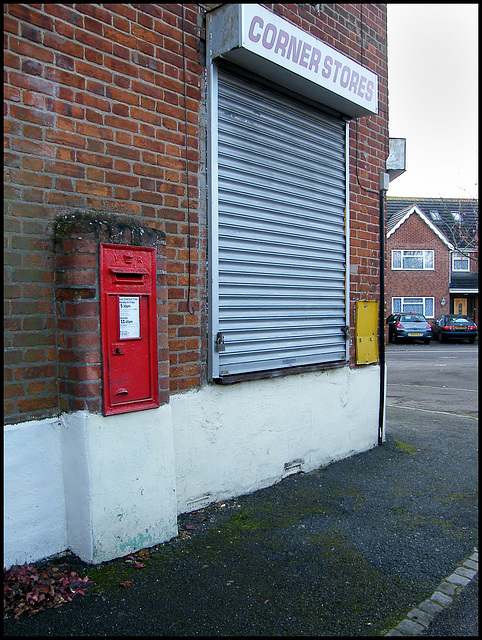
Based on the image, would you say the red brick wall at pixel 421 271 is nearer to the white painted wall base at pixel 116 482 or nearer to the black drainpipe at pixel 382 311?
the black drainpipe at pixel 382 311

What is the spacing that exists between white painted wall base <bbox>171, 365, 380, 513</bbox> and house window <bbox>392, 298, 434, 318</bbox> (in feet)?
97.1

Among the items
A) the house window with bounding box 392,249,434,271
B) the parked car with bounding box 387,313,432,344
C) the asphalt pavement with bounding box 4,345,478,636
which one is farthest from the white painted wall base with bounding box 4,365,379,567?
the house window with bounding box 392,249,434,271

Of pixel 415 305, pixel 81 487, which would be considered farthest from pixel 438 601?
pixel 415 305

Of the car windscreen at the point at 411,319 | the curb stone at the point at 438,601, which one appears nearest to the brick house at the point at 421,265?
the car windscreen at the point at 411,319

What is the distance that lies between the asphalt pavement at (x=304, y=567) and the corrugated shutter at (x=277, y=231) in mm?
1212

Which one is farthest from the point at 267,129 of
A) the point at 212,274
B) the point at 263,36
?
the point at 212,274

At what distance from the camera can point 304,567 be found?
323 cm

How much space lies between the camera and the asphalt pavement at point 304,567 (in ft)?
8.71

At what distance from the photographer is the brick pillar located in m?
3.14

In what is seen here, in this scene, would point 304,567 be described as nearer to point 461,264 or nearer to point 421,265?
point 421,265

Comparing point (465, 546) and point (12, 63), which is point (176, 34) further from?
point (465, 546)

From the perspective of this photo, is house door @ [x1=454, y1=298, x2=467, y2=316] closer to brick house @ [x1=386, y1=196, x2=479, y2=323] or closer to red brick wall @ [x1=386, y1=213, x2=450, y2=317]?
brick house @ [x1=386, y1=196, x2=479, y2=323]

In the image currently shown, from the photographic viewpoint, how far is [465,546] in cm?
359

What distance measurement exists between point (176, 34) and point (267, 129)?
1130 millimetres
